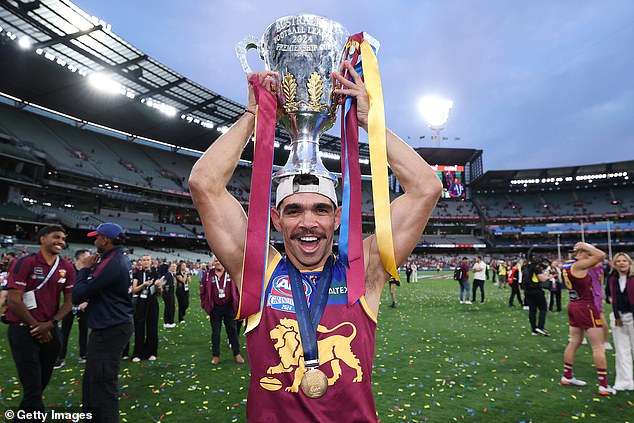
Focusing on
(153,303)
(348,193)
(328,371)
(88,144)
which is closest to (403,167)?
(348,193)

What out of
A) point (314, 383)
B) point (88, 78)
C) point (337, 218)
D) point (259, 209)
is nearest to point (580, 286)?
point (337, 218)

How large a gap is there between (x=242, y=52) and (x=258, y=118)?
691mm

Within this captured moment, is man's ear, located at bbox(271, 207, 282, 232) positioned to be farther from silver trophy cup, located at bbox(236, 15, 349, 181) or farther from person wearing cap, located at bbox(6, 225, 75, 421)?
person wearing cap, located at bbox(6, 225, 75, 421)

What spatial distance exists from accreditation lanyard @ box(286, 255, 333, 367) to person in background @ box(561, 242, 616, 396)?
5.64 meters

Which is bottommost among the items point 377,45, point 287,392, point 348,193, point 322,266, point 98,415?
point 98,415

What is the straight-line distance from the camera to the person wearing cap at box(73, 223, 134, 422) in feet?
12.5

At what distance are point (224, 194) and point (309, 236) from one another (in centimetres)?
51

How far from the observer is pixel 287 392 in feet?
5.74

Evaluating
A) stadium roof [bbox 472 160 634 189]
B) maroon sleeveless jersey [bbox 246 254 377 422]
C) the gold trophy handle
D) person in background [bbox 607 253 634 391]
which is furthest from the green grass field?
stadium roof [bbox 472 160 634 189]

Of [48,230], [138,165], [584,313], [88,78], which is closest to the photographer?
[48,230]

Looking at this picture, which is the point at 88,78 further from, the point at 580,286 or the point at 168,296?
the point at 580,286

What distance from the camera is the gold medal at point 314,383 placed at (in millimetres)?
1720

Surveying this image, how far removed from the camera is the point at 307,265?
79.2 inches

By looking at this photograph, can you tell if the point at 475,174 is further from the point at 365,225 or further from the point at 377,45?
the point at 377,45
